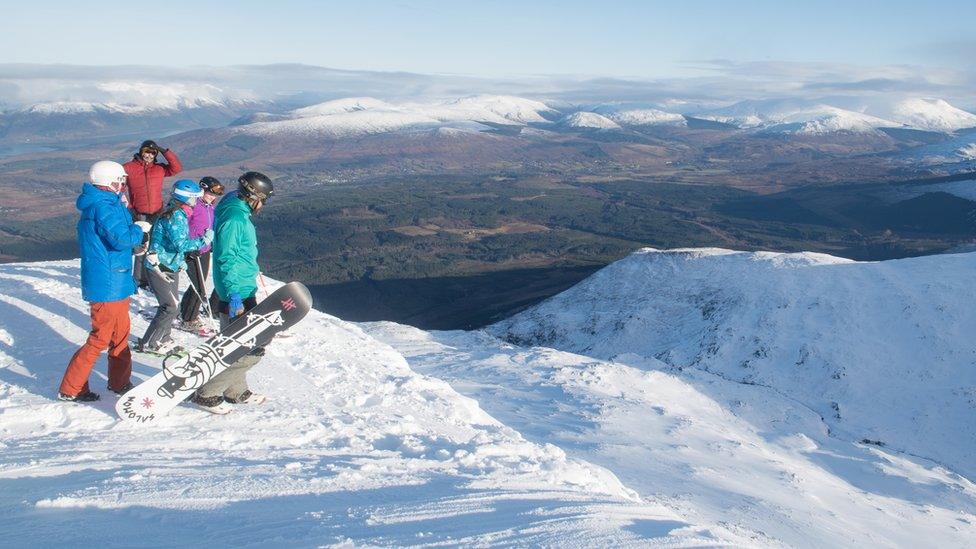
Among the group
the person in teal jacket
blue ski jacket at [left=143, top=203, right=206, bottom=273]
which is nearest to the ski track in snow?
the person in teal jacket

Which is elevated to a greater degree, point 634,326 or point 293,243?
point 634,326

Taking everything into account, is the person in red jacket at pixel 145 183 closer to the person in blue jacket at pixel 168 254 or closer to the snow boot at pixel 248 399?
the person in blue jacket at pixel 168 254

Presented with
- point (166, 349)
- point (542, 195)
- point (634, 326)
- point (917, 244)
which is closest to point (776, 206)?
point (917, 244)

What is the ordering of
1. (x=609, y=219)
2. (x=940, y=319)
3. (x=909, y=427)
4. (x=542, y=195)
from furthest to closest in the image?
(x=542, y=195), (x=609, y=219), (x=940, y=319), (x=909, y=427)

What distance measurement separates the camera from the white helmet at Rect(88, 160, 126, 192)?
740 cm

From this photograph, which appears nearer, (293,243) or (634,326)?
(634,326)

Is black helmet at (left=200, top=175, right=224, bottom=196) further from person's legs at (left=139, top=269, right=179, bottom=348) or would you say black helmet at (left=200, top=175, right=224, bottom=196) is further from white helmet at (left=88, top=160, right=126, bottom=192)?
white helmet at (left=88, top=160, right=126, bottom=192)

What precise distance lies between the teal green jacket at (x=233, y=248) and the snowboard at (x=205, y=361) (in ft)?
1.54

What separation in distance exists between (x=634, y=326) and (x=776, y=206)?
140 metres

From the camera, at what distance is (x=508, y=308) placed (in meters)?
77.2

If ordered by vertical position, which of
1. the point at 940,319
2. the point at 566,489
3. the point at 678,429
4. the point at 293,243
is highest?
the point at 566,489

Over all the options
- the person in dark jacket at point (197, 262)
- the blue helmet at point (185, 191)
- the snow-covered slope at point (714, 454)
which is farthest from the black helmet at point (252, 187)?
the snow-covered slope at point (714, 454)

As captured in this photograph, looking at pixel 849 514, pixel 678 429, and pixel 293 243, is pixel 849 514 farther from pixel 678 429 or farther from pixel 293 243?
pixel 293 243

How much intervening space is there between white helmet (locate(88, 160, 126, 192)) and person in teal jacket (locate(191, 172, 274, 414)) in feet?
4.06
